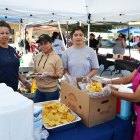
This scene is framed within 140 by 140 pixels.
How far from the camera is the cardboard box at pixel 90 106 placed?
1.41 m

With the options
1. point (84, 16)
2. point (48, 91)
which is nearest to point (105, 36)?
point (84, 16)

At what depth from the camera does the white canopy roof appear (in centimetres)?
372

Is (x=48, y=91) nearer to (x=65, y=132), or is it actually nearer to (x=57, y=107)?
(x=57, y=107)

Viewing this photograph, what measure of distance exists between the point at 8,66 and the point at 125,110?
1090 mm

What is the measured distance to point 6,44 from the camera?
197 centimetres

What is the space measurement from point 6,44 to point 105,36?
19316 millimetres

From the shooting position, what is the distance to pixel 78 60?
2246 millimetres

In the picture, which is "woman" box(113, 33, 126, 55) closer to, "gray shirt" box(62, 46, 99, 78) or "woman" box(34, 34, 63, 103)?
"gray shirt" box(62, 46, 99, 78)

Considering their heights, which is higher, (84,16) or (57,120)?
(84,16)

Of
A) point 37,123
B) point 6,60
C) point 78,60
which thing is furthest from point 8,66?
point 37,123

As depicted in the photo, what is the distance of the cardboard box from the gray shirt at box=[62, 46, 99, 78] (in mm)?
649

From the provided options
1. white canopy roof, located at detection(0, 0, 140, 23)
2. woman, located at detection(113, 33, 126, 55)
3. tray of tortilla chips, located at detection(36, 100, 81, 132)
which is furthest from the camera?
woman, located at detection(113, 33, 126, 55)

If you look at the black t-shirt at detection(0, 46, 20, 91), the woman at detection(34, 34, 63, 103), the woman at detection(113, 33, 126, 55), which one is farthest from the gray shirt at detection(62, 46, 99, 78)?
the woman at detection(113, 33, 126, 55)

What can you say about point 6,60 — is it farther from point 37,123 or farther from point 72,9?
point 72,9
